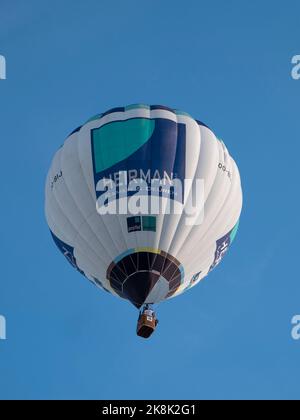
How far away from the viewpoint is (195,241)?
67.2 feet

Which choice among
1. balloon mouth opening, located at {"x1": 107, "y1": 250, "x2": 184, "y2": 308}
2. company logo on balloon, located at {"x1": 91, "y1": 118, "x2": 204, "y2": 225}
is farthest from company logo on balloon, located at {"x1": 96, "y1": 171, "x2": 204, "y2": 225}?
balloon mouth opening, located at {"x1": 107, "y1": 250, "x2": 184, "y2": 308}

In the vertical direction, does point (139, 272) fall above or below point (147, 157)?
below

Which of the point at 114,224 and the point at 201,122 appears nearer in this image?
the point at 114,224

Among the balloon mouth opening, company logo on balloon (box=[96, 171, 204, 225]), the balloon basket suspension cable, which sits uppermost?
company logo on balloon (box=[96, 171, 204, 225])

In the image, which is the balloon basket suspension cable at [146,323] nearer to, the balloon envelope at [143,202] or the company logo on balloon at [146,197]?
the balloon envelope at [143,202]

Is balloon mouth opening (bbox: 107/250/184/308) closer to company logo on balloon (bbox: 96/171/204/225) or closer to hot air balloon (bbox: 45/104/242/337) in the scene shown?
hot air balloon (bbox: 45/104/242/337)

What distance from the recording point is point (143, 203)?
19953 mm

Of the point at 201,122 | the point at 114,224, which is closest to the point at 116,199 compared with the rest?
the point at 114,224

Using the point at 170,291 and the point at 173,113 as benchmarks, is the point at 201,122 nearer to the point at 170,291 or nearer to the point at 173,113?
the point at 173,113

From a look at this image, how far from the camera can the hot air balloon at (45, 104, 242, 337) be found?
19938 mm

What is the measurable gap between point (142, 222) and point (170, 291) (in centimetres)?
167

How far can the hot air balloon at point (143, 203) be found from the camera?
19.9 m

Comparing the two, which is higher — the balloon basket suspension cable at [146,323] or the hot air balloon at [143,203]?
the hot air balloon at [143,203]

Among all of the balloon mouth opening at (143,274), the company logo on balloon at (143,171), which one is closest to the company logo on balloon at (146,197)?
the company logo on balloon at (143,171)
